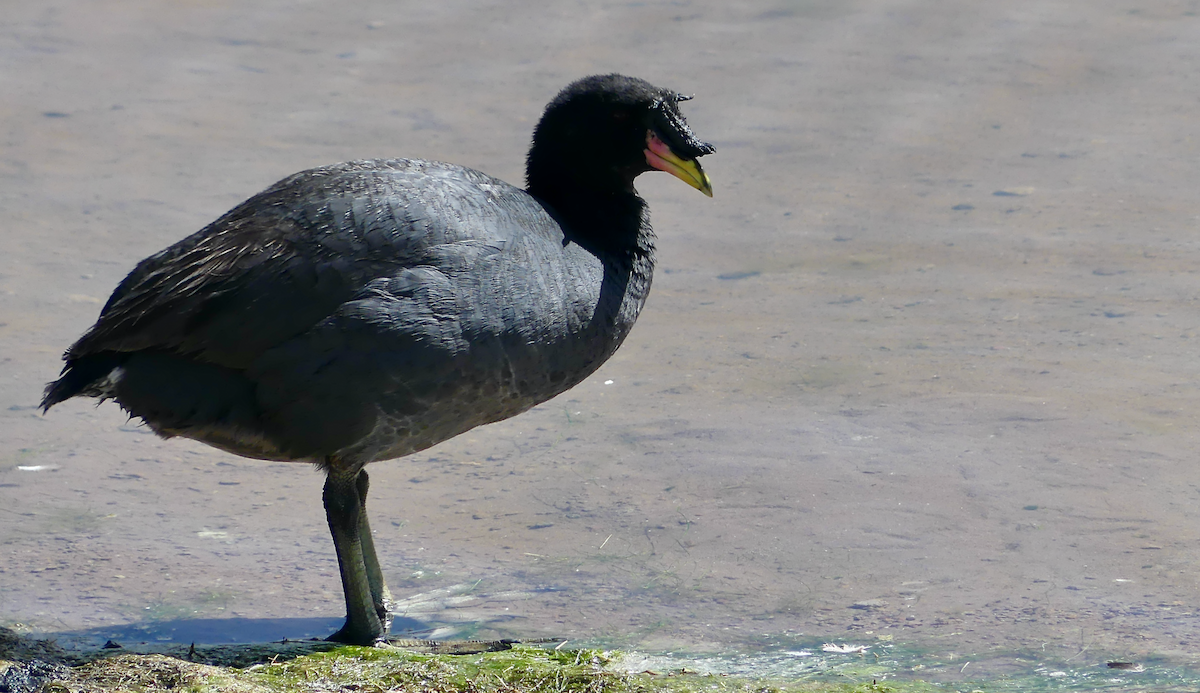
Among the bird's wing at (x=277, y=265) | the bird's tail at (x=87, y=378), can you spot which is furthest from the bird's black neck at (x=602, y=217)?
the bird's tail at (x=87, y=378)

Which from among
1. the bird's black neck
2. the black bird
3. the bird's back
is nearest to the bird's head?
the bird's black neck

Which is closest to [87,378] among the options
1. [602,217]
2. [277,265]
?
[277,265]

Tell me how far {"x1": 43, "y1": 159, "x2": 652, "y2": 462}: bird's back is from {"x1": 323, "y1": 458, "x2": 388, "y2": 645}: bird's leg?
20 centimetres

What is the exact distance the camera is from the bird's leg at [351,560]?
4.85 m

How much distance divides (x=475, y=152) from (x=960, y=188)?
2584 mm

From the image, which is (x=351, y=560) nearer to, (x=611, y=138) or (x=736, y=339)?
(x=611, y=138)

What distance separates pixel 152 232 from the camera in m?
7.87

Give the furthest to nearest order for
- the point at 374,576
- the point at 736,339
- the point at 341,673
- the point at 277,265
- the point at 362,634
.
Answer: the point at 736,339 < the point at 374,576 < the point at 362,634 < the point at 277,265 < the point at 341,673

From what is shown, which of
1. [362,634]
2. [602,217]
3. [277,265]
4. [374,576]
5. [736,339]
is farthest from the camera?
[736,339]

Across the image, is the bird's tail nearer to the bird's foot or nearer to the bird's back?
the bird's back

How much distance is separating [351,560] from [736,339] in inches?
105

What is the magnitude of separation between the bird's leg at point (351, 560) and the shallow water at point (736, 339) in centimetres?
32

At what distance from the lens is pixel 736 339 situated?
706 cm

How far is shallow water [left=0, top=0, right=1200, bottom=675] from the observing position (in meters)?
5.23
